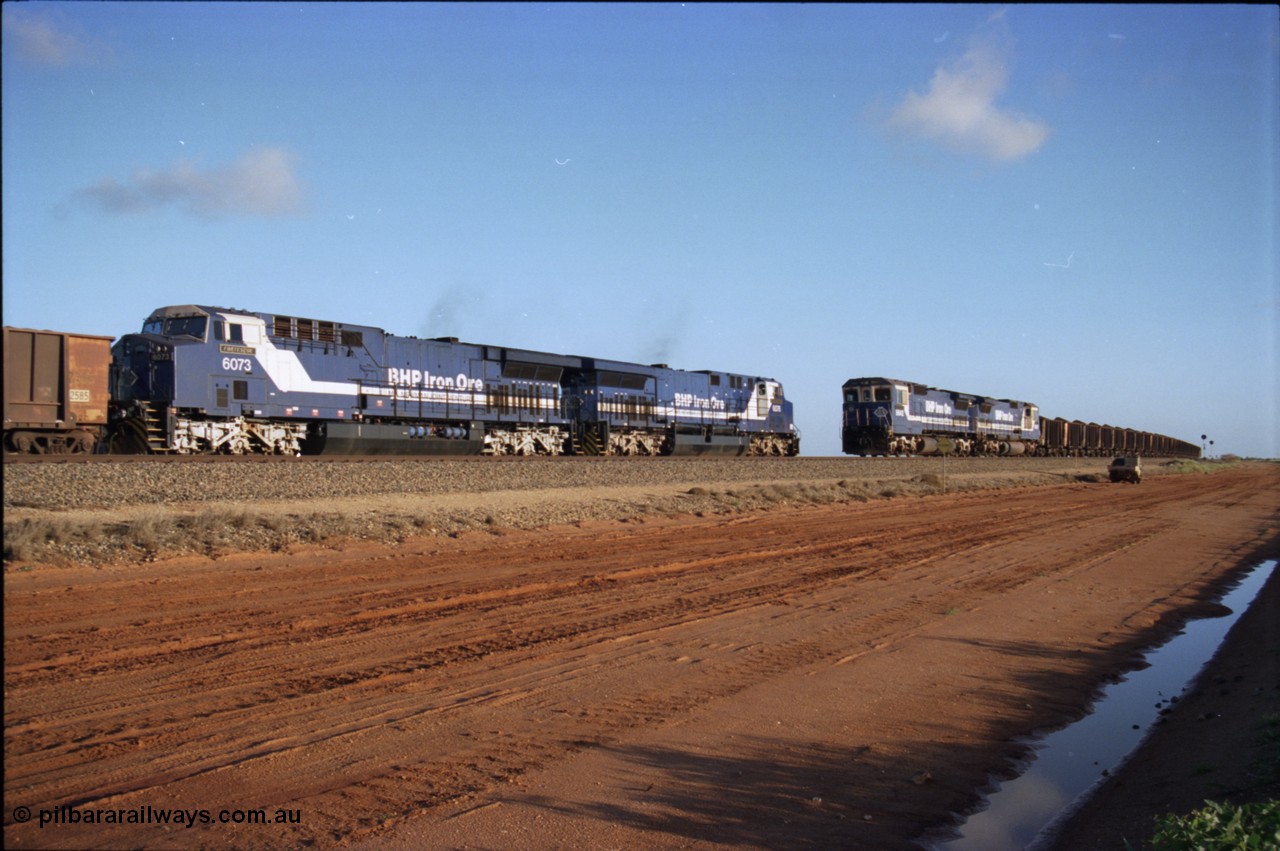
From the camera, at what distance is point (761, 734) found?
6.54 metres

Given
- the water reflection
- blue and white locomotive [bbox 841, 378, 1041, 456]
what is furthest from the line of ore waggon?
the water reflection

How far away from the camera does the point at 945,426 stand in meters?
58.5

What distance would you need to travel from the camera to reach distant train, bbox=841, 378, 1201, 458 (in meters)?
51.8

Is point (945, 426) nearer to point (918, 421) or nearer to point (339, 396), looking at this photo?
point (918, 421)

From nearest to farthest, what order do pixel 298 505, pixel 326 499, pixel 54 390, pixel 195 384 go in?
pixel 298 505, pixel 326 499, pixel 54 390, pixel 195 384

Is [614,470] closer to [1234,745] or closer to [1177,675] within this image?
[1177,675]

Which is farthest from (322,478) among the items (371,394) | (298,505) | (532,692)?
(532,692)

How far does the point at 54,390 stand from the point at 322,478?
5.90 m

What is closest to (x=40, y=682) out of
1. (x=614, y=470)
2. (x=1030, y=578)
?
(x=1030, y=578)

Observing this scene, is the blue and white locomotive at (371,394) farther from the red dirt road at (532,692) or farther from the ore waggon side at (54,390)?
the red dirt road at (532,692)

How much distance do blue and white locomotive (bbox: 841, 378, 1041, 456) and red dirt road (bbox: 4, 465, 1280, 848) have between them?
37.2 m

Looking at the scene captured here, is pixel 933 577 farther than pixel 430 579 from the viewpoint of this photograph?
Yes

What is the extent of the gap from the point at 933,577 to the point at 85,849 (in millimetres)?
11967

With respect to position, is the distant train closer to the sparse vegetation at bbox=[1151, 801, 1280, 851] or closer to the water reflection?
the water reflection
